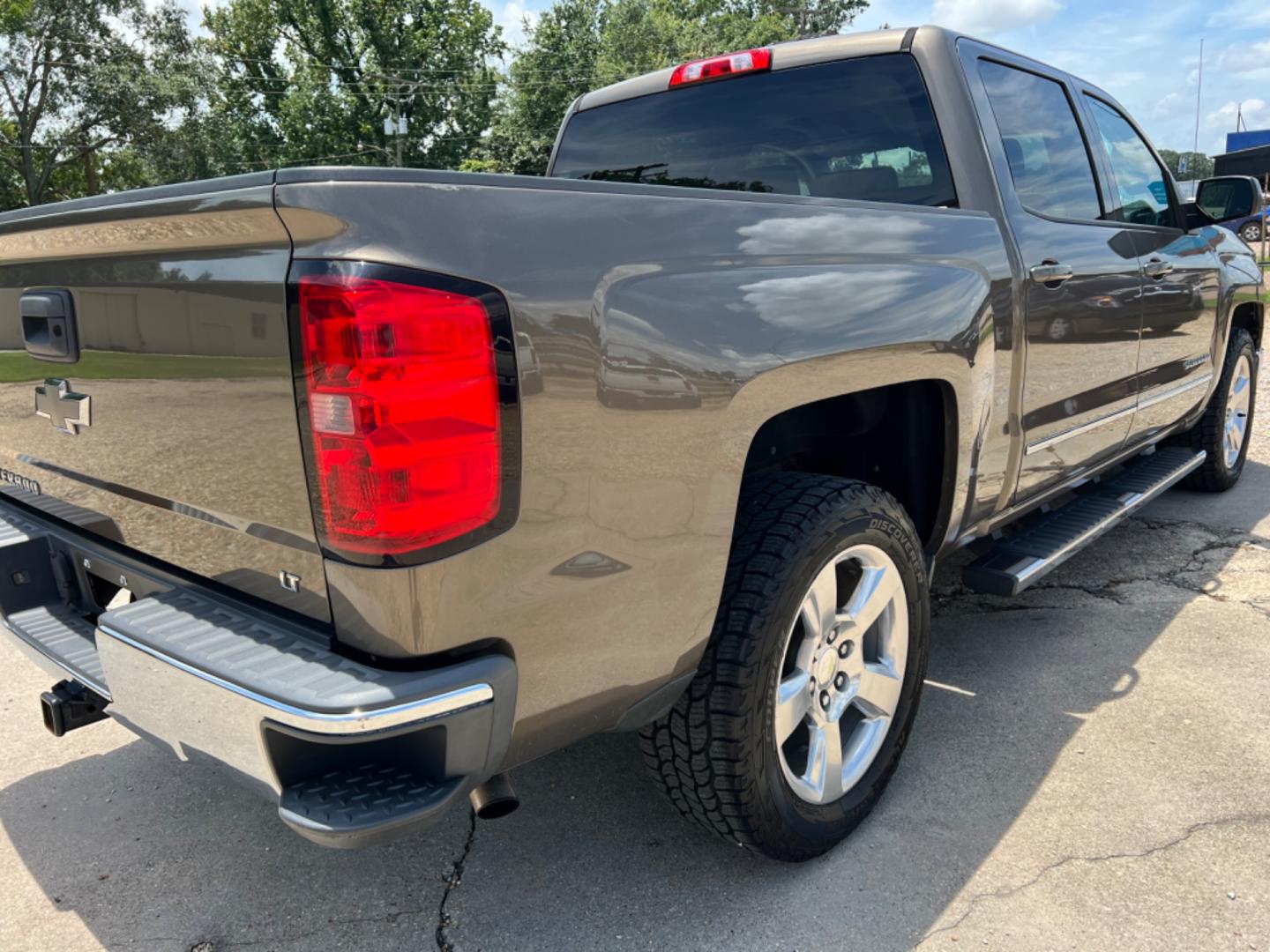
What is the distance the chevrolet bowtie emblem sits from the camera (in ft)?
6.07

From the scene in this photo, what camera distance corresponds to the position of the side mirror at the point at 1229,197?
4184mm

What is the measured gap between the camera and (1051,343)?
279cm

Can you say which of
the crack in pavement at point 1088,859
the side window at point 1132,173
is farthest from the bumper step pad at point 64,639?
the side window at point 1132,173

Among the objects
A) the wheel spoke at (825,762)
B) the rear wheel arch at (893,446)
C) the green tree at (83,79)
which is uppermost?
the green tree at (83,79)

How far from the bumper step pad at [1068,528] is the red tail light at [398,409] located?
1.96m

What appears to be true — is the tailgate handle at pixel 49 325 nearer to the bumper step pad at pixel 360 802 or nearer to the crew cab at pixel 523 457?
the crew cab at pixel 523 457

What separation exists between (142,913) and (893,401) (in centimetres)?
221

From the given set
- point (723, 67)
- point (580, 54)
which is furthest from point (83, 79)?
point (723, 67)

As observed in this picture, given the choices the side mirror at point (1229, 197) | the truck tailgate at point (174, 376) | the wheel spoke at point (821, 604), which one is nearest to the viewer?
the truck tailgate at point (174, 376)

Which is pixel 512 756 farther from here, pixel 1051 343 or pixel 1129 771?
pixel 1051 343

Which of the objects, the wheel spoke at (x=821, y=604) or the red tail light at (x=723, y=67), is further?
the red tail light at (x=723, y=67)

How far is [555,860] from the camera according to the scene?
2240mm

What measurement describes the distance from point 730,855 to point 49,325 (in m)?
1.89

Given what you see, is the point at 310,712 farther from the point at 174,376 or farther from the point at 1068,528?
the point at 1068,528
